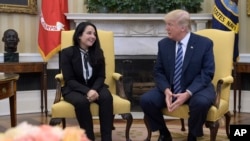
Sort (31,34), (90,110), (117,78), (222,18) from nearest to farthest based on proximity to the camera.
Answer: (90,110) < (117,78) < (222,18) < (31,34)

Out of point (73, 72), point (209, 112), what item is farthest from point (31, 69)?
point (209, 112)

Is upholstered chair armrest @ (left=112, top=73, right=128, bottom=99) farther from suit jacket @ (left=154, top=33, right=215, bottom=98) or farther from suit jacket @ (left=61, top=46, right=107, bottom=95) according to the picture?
suit jacket @ (left=154, top=33, right=215, bottom=98)

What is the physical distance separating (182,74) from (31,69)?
2458 millimetres

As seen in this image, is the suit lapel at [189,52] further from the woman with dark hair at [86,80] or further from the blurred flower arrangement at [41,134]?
the blurred flower arrangement at [41,134]

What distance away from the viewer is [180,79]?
3516 mm

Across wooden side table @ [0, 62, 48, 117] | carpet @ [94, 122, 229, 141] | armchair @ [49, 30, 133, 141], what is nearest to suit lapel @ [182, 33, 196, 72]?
armchair @ [49, 30, 133, 141]

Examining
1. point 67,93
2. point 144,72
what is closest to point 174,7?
point 144,72

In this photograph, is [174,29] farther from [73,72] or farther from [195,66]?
[73,72]

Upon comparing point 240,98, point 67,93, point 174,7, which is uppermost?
point 174,7

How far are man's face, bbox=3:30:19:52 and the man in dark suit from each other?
2288 mm

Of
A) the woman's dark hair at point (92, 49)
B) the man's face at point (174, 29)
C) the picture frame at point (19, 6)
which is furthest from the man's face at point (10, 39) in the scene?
the man's face at point (174, 29)

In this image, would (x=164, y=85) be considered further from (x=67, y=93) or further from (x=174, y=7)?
(x=174, y=7)

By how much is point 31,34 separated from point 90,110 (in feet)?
8.42

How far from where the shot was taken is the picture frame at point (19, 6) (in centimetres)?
533
